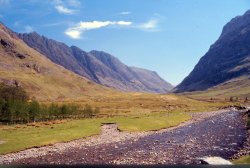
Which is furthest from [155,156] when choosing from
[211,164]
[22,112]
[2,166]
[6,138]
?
[22,112]

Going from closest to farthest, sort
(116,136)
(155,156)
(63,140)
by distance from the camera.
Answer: (155,156)
(63,140)
(116,136)

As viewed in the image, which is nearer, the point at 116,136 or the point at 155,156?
the point at 155,156

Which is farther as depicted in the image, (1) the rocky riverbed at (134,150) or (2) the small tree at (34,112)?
(2) the small tree at (34,112)

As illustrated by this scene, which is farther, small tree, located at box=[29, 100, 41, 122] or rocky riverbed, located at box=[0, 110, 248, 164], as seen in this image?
small tree, located at box=[29, 100, 41, 122]

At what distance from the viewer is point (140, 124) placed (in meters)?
110

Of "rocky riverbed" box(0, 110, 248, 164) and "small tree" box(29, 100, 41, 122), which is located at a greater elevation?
"small tree" box(29, 100, 41, 122)

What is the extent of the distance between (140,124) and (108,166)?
55783 millimetres

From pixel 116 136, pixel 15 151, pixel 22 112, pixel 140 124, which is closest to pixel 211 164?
pixel 15 151

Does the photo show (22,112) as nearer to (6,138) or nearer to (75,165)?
(6,138)

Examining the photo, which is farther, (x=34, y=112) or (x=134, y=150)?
(x=34, y=112)

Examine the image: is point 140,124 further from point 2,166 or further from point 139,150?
point 2,166

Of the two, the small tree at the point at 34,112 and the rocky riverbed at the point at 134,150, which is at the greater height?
the small tree at the point at 34,112

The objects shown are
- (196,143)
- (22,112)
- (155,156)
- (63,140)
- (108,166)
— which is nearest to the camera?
(108,166)

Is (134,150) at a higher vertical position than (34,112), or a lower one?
lower
